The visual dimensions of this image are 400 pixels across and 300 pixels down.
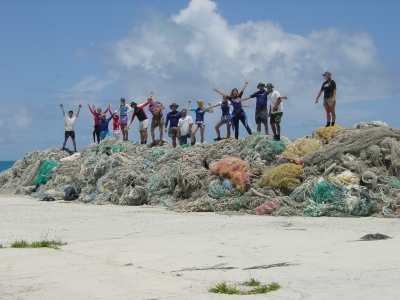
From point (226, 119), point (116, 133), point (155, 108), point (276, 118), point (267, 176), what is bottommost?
point (267, 176)

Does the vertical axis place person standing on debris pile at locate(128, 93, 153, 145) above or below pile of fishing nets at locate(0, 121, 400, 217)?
above

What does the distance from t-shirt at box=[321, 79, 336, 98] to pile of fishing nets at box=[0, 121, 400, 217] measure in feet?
3.21

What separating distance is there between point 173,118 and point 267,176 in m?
6.87

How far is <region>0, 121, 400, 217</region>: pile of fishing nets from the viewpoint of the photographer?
14.3 metres

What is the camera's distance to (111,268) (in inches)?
325

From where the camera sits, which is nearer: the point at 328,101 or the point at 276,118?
the point at 328,101

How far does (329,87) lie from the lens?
16922 mm

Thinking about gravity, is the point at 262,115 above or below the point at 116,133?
below

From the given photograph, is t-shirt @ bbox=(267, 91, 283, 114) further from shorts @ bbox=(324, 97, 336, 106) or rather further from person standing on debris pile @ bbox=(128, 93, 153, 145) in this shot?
person standing on debris pile @ bbox=(128, 93, 153, 145)

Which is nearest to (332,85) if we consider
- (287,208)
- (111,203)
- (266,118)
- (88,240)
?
(266,118)

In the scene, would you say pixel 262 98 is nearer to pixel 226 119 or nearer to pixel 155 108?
pixel 226 119

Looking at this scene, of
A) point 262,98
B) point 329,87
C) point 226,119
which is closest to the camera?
point 329,87

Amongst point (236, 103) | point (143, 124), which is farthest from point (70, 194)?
point (236, 103)

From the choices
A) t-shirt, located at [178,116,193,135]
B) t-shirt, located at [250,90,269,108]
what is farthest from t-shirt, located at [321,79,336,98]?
t-shirt, located at [178,116,193,135]
